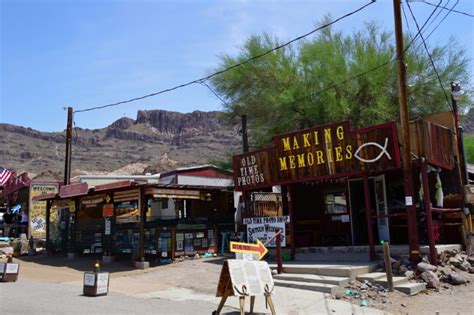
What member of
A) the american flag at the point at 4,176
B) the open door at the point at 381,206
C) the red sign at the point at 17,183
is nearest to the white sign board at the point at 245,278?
the open door at the point at 381,206

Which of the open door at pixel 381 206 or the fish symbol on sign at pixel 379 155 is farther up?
the fish symbol on sign at pixel 379 155

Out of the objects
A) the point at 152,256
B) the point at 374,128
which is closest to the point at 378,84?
the point at 374,128

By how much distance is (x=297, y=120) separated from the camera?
76.0 feet

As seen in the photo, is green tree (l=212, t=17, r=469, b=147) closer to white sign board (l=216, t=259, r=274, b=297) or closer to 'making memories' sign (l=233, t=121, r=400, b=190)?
'making memories' sign (l=233, t=121, r=400, b=190)

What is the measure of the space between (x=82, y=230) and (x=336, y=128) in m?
11.5

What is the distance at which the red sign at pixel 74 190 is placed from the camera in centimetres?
1949

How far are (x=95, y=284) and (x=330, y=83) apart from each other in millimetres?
14421

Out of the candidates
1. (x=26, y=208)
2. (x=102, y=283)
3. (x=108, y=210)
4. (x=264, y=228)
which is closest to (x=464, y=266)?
(x=264, y=228)

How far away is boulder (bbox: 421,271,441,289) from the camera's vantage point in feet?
39.4

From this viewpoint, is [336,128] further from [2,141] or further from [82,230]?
[2,141]

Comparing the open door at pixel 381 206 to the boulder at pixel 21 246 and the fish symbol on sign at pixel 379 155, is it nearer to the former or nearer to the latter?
the fish symbol on sign at pixel 379 155

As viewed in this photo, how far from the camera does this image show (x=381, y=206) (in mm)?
16281

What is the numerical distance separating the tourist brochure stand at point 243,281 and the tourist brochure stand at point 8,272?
23.7 feet

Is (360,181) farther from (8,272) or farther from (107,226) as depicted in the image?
(8,272)
